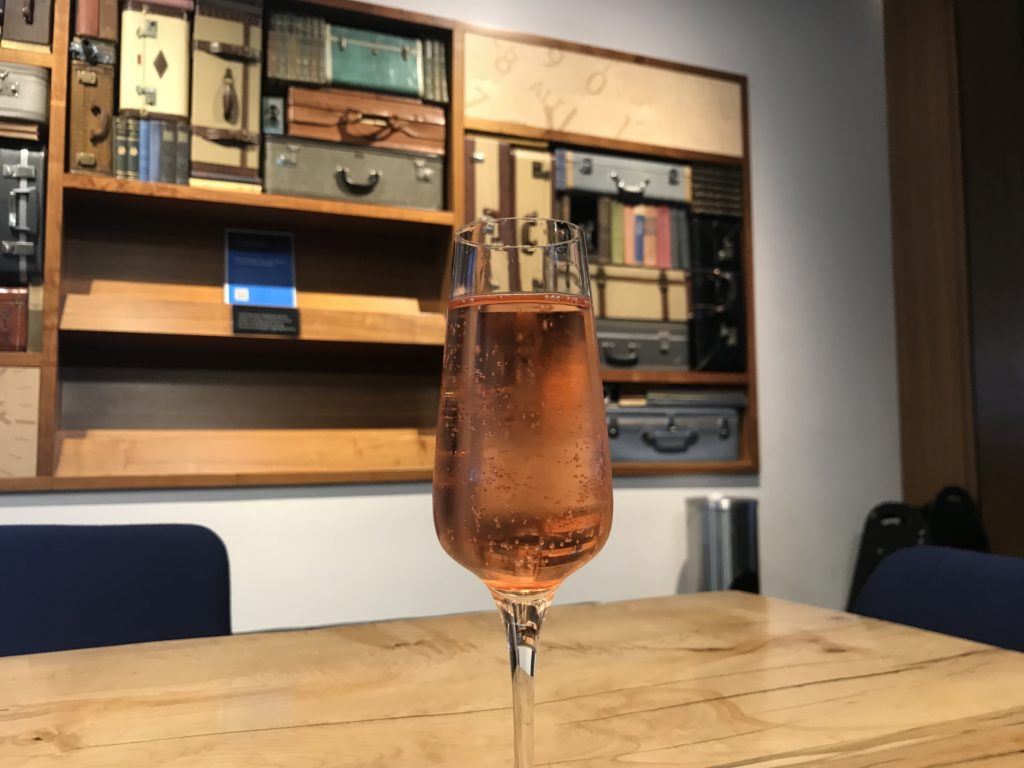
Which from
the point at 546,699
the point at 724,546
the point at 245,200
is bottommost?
the point at 724,546

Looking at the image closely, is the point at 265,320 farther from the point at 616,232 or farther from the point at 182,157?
the point at 616,232

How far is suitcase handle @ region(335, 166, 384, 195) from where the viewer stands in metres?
2.15

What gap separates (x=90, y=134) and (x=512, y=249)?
1.93 metres

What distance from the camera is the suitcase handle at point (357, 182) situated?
7.05 ft

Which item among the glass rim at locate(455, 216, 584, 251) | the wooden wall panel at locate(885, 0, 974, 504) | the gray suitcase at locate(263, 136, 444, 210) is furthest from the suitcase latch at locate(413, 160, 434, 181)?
the glass rim at locate(455, 216, 584, 251)

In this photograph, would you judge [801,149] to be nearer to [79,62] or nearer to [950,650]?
[79,62]

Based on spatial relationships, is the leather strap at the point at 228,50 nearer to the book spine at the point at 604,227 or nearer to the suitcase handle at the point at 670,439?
the book spine at the point at 604,227

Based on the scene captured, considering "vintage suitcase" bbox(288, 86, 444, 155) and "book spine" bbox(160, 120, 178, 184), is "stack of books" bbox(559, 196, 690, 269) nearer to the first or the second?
"vintage suitcase" bbox(288, 86, 444, 155)

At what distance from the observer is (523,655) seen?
0.35 m

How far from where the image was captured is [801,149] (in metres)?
2.84

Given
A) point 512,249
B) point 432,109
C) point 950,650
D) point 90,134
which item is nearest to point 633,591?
point 432,109

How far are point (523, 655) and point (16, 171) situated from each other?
77.9 inches

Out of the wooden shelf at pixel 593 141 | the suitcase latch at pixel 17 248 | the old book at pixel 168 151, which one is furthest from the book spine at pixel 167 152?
the wooden shelf at pixel 593 141

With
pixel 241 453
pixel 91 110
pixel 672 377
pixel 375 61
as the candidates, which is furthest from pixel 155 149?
pixel 672 377
